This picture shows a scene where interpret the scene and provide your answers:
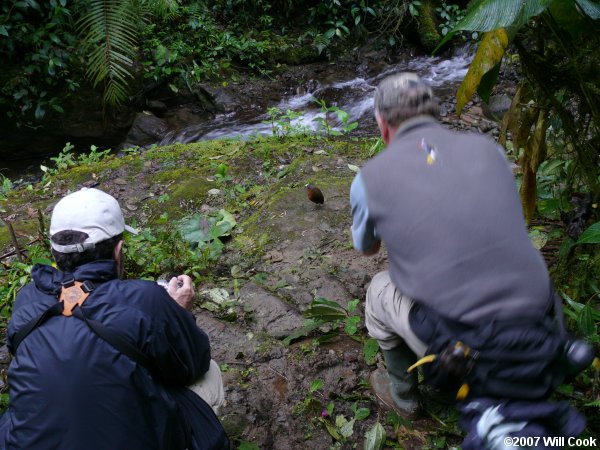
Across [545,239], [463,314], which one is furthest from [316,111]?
[463,314]

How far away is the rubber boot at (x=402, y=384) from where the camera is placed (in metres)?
2.28

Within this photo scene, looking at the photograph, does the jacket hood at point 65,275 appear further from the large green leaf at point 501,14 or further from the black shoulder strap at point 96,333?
the large green leaf at point 501,14

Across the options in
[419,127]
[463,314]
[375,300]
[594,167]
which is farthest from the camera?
[594,167]

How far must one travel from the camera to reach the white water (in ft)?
28.0

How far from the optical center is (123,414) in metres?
1.63

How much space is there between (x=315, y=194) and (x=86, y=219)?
2.47m

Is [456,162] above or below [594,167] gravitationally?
above

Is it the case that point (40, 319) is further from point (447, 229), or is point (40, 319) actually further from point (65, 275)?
point (447, 229)

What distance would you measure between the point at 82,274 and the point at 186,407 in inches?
23.9

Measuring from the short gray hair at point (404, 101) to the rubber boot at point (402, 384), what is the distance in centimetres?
95

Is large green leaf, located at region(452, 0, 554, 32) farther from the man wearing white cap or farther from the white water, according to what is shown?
the white water

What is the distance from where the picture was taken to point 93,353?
1.60 m

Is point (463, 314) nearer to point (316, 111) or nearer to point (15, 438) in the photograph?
point (15, 438)

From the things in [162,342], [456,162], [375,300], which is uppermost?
[456,162]
